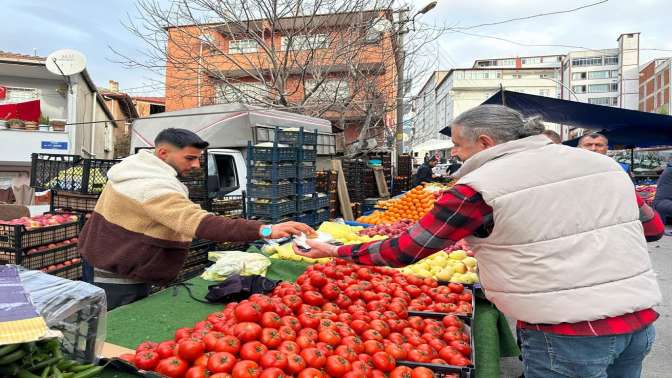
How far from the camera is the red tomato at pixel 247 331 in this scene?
2217 mm

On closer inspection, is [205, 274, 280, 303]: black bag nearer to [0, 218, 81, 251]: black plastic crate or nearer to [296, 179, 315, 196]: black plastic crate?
[0, 218, 81, 251]: black plastic crate

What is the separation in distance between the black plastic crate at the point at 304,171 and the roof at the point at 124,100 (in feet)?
72.5

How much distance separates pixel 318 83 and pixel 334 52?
53.1 inches

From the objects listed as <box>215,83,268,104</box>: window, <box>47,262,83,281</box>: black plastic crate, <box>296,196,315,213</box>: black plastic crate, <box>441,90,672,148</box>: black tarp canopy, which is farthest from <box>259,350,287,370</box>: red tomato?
<box>215,83,268,104</box>: window

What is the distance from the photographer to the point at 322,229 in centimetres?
621

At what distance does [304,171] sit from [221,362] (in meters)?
6.76

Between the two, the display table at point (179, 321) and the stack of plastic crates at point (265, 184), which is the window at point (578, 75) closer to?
the stack of plastic crates at point (265, 184)

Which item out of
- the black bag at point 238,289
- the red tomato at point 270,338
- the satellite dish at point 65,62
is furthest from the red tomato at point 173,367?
the satellite dish at point 65,62

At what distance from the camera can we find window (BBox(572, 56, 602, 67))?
294 ft

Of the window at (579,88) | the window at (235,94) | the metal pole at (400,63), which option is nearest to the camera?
the metal pole at (400,63)

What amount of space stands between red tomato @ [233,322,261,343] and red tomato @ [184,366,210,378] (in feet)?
0.79

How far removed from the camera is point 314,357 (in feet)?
7.07

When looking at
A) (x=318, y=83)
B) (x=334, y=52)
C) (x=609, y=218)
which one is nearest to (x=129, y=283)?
(x=609, y=218)

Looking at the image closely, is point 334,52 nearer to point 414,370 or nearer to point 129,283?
point 129,283
